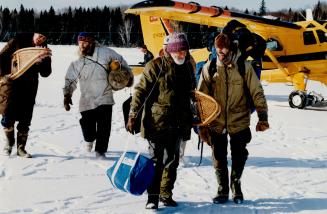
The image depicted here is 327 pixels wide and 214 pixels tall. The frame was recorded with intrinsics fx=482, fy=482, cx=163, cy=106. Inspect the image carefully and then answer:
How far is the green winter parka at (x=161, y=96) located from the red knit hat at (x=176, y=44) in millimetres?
98

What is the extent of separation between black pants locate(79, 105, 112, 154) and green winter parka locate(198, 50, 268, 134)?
2.06 m

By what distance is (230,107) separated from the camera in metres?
4.61

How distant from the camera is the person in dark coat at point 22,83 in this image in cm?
613

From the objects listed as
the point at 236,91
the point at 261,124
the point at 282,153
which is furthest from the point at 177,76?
the point at 282,153

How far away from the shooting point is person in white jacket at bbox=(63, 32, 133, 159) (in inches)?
239

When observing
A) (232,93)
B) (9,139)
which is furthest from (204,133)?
(9,139)

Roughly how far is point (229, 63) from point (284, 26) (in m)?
10.7

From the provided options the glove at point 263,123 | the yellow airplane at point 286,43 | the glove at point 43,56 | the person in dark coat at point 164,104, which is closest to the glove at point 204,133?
the person in dark coat at point 164,104

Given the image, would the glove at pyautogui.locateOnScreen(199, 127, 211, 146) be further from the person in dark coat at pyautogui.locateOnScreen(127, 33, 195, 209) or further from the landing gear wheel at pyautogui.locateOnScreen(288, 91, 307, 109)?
the landing gear wheel at pyautogui.locateOnScreen(288, 91, 307, 109)

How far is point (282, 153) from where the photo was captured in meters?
7.38

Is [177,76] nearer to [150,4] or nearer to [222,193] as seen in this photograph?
[222,193]

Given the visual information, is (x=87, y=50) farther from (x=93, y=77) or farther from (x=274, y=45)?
(x=274, y=45)

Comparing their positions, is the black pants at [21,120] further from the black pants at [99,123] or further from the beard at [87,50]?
the beard at [87,50]

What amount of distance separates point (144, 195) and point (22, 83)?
2.34 m
